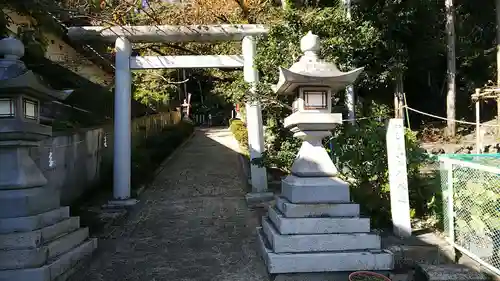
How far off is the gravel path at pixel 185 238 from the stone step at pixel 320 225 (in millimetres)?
790

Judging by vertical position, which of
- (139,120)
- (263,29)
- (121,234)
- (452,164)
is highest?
(263,29)

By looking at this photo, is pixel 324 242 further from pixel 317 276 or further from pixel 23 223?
pixel 23 223

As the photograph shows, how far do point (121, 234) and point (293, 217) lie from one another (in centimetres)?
373

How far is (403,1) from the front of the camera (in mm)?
14305

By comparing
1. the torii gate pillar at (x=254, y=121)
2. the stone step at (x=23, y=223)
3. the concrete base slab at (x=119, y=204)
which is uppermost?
the torii gate pillar at (x=254, y=121)

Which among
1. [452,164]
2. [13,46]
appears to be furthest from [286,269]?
[13,46]

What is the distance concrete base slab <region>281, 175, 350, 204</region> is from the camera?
482 centimetres

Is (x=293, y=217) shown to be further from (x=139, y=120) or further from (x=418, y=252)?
(x=139, y=120)

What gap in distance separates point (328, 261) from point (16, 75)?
424cm

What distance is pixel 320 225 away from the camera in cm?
470

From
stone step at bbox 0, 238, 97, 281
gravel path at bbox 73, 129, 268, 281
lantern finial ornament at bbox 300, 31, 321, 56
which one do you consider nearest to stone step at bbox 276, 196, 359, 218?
gravel path at bbox 73, 129, 268, 281

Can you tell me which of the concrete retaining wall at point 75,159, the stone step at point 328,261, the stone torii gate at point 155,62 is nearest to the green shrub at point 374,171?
the stone step at point 328,261

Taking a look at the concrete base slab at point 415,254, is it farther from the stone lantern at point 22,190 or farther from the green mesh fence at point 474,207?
the stone lantern at point 22,190

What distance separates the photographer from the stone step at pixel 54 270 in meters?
4.22
